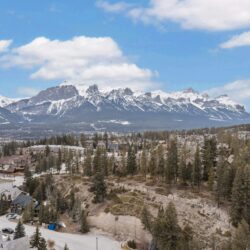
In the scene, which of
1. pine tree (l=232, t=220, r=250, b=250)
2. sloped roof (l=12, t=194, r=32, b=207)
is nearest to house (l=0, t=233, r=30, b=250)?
pine tree (l=232, t=220, r=250, b=250)

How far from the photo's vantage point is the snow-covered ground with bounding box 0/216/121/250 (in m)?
91.1

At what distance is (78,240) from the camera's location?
95.5 metres

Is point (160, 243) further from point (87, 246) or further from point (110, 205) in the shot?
point (110, 205)

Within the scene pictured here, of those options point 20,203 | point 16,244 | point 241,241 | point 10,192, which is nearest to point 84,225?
point 20,203

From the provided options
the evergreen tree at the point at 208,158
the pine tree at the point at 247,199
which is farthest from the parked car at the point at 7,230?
the evergreen tree at the point at 208,158

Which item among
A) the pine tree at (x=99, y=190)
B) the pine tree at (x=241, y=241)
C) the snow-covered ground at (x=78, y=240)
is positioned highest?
the pine tree at (x=99, y=190)

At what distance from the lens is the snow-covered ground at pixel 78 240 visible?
299 ft

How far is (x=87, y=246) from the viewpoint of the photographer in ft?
301

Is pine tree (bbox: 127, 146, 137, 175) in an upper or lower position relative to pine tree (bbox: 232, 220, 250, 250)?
upper

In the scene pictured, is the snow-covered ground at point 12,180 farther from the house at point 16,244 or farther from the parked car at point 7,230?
the house at point 16,244

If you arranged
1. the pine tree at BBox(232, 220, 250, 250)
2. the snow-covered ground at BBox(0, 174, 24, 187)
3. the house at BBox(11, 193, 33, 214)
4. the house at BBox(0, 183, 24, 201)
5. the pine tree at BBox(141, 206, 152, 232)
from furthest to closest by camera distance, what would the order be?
the snow-covered ground at BBox(0, 174, 24, 187) → the house at BBox(0, 183, 24, 201) → the house at BBox(11, 193, 33, 214) → the pine tree at BBox(141, 206, 152, 232) → the pine tree at BBox(232, 220, 250, 250)

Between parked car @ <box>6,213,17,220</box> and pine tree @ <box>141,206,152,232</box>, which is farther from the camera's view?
parked car @ <box>6,213,17,220</box>

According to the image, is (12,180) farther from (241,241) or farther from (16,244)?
(241,241)

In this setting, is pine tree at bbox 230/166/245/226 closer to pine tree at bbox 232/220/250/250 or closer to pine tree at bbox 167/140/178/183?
pine tree at bbox 232/220/250/250
